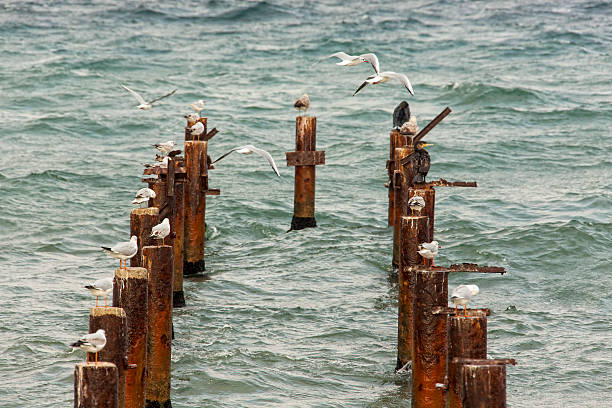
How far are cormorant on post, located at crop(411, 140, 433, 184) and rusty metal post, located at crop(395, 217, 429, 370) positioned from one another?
1.97 m

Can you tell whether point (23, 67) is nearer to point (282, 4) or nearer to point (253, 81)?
point (253, 81)

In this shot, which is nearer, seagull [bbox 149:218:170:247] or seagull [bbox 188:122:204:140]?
seagull [bbox 149:218:170:247]

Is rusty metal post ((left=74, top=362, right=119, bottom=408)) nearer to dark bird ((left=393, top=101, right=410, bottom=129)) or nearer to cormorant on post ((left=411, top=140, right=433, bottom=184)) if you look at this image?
cormorant on post ((left=411, top=140, right=433, bottom=184))

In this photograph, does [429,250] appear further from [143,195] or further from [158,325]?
[143,195]

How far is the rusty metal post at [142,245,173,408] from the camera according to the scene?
930cm

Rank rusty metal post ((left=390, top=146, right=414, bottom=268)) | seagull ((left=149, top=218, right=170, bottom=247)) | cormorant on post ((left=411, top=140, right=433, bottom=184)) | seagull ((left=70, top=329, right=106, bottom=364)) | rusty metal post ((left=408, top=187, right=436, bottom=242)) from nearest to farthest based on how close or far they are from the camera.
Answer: seagull ((left=70, top=329, right=106, bottom=364)) → seagull ((left=149, top=218, right=170, bottom=247)) → rusty metal post ((left=408, top=187, right=436, bottom=242)) → cormorant on post ((left=411, top=140, right=433, bottom=184)) → rusty metal post ((left=390, top=146, right=414, bottom=268))

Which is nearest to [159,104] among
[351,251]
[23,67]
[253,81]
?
[253,81]

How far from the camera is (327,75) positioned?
36.1 m

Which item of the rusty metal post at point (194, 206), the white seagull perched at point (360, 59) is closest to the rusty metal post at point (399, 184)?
the white seagull perched at point (360, 59)

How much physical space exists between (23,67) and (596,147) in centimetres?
1984

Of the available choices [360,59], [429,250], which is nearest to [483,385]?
[429,250]

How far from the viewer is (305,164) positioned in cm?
1628

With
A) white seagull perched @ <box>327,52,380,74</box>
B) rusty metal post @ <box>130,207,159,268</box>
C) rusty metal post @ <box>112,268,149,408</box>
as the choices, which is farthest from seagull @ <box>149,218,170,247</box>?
white seagull perched @ <box>327,52,380,74</box>

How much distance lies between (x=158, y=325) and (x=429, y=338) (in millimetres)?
2579
